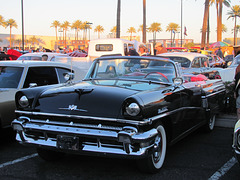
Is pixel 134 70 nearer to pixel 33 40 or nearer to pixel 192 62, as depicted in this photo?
pixel 192 62

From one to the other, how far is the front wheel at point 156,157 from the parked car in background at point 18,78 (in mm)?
2262

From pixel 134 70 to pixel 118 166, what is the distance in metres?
1.55

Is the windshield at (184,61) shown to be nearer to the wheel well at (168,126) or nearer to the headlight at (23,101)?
the wheel well at (168,126)

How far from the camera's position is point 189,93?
485 cm

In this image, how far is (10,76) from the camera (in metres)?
5.68

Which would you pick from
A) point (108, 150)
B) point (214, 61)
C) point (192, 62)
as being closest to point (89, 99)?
point (108, 150)

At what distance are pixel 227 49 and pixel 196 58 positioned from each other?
61.2 ft

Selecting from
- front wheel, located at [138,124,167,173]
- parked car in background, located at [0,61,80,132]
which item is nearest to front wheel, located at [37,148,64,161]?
parked car in background, located at [0,61,80,132]

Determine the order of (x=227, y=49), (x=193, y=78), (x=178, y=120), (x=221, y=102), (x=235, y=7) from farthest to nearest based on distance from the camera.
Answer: (x=235, y=7) < (x=227, y=49) < (x=221, y=102) < (x=193, y=78) < (x=178, y=120)

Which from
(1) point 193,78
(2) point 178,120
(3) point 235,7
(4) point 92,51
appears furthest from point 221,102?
(3) point 235,7

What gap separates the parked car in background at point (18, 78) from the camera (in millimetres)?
4867

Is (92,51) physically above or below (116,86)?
above

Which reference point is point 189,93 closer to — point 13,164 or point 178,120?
point 178,120

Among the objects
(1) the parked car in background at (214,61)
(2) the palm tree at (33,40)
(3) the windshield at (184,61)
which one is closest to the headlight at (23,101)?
(3) the windshield at (184,61)
